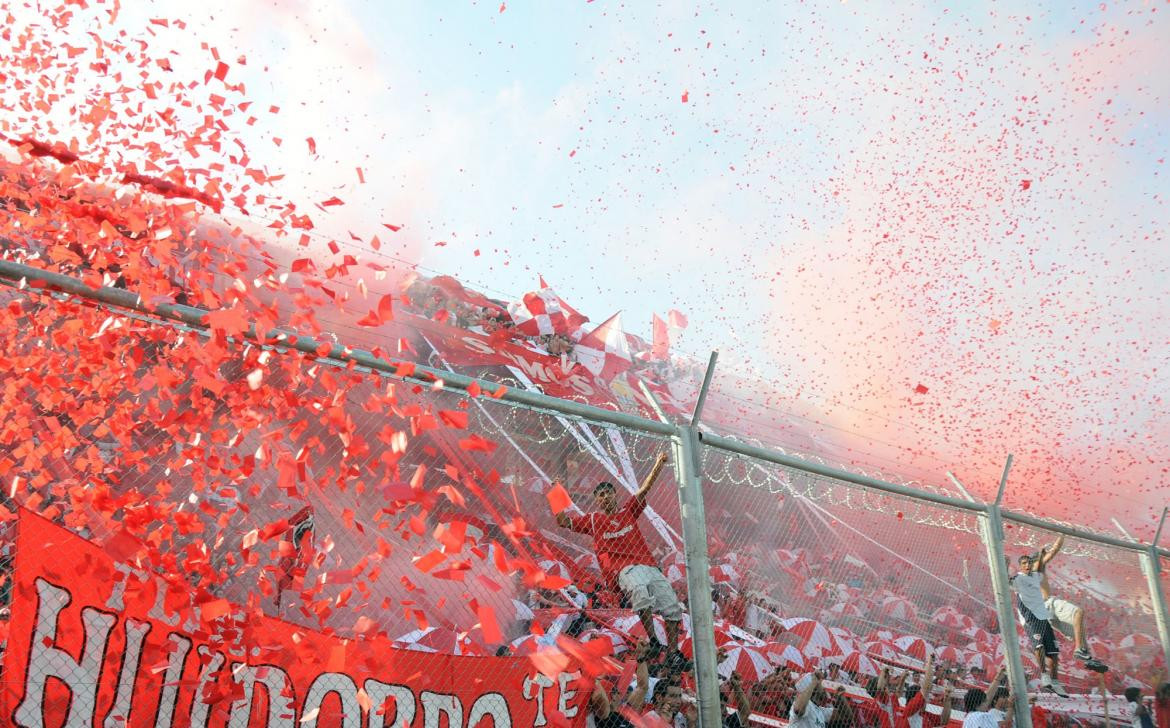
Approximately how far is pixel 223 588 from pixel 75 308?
5.90 ft

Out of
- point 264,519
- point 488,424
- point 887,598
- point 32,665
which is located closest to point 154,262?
point 264,519

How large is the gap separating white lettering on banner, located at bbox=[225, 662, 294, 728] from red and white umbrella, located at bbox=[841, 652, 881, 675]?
18.0 feet

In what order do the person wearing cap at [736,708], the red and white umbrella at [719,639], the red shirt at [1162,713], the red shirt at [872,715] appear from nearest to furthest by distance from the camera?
the person wearing cap at [736,708]
the red and white umbrella at [719,639]
the red shirt at [872,715]
the red shirt at [1162,713]

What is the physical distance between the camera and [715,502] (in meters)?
11.0

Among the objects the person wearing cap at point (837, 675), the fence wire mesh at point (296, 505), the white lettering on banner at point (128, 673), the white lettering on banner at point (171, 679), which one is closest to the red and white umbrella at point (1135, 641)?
the person wearing cap at point (837, 675)

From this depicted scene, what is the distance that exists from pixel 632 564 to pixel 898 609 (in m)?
6.95

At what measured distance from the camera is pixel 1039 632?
738 cm

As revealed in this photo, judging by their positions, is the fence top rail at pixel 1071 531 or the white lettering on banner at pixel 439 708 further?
the fence top rail at pixel 1071 531

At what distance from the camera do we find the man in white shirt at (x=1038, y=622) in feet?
23.9

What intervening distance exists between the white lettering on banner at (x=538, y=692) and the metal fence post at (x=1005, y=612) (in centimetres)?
350

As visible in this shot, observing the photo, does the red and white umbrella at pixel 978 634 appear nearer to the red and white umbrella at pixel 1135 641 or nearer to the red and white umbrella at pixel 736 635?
the red and white umbrella at pixel 1135 641

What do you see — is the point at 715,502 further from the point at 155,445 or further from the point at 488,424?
the point at 155,445

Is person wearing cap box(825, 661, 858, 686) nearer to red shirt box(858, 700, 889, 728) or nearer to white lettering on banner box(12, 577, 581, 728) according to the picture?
red shirt box(858, 700, 889, 728)

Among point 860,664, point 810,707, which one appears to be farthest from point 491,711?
point 860,664
